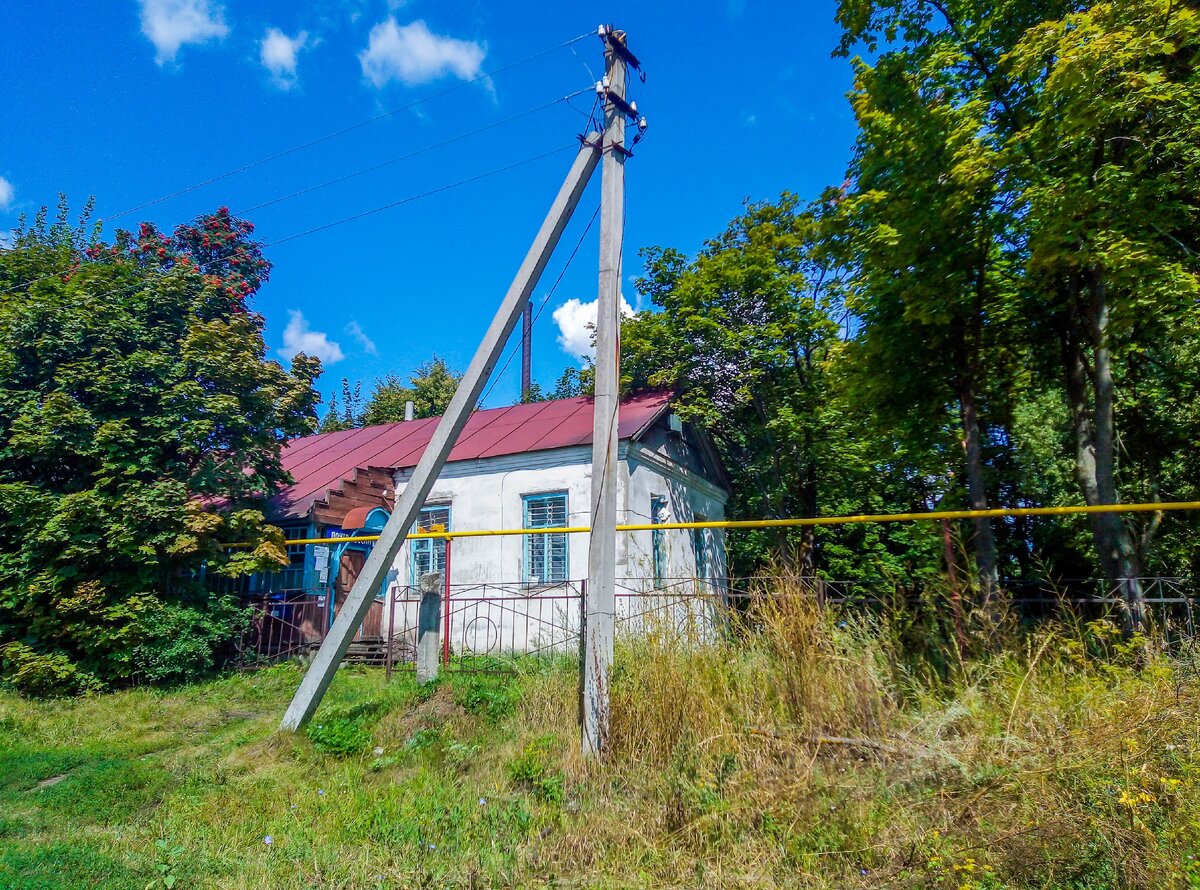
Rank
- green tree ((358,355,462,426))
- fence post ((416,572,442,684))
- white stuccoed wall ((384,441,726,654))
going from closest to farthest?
fence post ((416,572,442,684)) < white stuccoed wall ((384,441,726,654)) < green tree ((358,355,462,426))

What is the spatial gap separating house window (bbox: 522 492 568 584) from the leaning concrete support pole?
20.6 feet

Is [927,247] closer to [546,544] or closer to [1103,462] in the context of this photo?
[1103,462]

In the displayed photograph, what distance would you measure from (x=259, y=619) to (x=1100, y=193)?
1172 centimetres

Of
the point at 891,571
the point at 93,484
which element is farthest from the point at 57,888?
the point at 891,571

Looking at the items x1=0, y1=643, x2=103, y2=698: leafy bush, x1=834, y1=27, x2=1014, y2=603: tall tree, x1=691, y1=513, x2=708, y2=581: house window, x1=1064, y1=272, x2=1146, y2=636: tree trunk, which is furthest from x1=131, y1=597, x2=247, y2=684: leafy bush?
x1=1064, y1=272, x2=1146, y2=636: tree trunk

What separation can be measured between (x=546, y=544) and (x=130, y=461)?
6681mm

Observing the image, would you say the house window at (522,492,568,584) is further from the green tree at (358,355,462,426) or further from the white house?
the green tree at (358,355,462,426)

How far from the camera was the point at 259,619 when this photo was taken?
420 inches

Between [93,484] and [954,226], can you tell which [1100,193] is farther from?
[93,484]

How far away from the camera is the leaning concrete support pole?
6.72 meters

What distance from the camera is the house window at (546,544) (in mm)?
13062

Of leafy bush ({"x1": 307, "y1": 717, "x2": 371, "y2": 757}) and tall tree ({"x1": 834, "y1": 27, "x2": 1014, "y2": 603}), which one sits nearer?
leafy bush ({"x1": 307, "y1": 717, "x2": 371, "y2": 757})

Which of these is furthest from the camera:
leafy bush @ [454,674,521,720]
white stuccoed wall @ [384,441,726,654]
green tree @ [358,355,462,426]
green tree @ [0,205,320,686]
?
green tree @ [358,355,462,426]

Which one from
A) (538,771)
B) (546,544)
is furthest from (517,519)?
(538,771)
